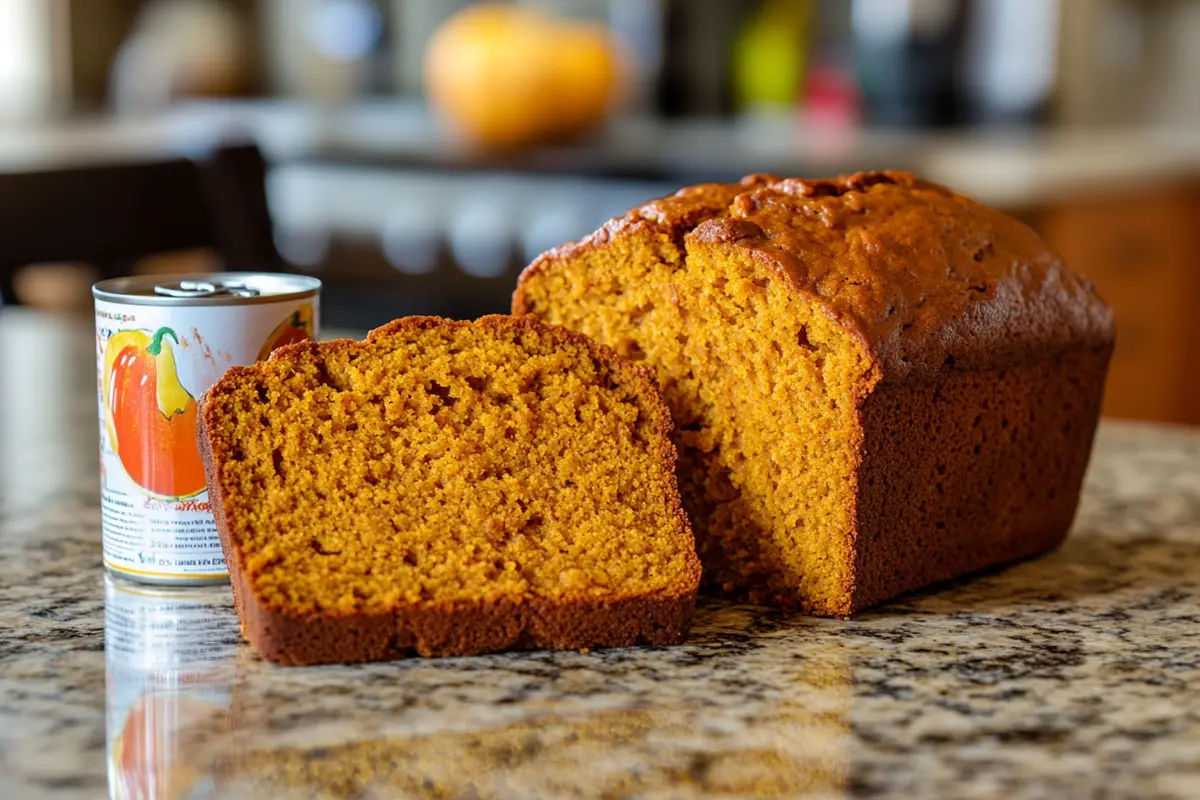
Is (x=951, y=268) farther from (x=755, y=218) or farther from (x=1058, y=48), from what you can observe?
(x=1058, y=48)

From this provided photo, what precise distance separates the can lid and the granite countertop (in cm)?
21

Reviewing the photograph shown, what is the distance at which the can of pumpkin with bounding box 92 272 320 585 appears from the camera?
1.05 meters

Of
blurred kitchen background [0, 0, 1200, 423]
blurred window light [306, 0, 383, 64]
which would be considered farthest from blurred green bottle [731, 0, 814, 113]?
blurred window light [306, 0, 383, 64]

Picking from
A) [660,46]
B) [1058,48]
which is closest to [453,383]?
[1058,48]

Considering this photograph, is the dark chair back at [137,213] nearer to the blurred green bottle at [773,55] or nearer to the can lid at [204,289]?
the can lid at [204,289]

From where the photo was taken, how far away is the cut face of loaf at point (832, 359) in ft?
3.45

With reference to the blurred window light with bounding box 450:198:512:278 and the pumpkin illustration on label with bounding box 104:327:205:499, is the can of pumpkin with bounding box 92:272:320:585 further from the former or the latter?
the blurred window light with bounding box 450:198:512:278

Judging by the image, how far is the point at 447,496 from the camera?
1.01 m

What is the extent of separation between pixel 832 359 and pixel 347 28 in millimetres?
4903

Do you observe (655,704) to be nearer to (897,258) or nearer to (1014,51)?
(897,258)

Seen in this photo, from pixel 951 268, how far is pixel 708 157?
284 cm

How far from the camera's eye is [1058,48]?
170 inches

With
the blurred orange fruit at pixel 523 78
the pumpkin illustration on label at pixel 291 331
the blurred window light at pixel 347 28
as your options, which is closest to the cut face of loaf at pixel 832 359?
the pumpkin illustration on label at pixel 291 331

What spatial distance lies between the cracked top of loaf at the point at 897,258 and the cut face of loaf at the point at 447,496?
12cm
